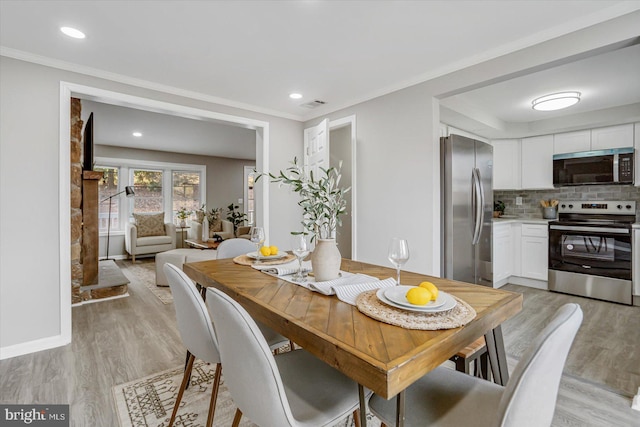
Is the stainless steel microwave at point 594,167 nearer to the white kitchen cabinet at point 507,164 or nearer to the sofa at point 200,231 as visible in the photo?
the white kitchen cabinet at point 507,164

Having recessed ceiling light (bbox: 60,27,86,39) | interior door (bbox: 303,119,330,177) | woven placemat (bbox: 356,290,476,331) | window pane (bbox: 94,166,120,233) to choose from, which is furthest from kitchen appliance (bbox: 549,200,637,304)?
window pane (bbox: 94,166,120,233)

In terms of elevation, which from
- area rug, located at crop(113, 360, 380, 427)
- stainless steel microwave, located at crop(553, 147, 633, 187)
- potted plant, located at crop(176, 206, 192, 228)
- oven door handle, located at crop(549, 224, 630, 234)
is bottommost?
area rug, located at crop(113, 360, 380, 427)

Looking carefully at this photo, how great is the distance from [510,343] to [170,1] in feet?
11.4

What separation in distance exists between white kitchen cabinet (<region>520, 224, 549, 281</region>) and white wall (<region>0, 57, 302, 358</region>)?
17.3 feet

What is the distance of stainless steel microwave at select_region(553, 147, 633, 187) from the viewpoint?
3750 mm

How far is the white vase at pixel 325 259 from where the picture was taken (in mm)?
1493

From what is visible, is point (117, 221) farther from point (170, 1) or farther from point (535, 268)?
point (535, 268)

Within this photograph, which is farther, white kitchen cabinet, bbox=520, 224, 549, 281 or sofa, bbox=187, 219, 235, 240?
sofa, bbox=187, 219, 235, 240

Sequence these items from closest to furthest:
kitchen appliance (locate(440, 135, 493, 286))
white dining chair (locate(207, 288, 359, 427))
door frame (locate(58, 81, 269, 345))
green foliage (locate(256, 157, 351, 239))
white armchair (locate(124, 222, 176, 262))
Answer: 1. white dining chair (locate(207, 288, 359, 427))
2. green foliage (locate(256, 157, 351, 239))
3. door frame (locate(58, 81, 269, 345))
4. kitchen appliance (locate(440, 135, 493, 286))
5. white armchair (locate(124, 222, 176, 262))

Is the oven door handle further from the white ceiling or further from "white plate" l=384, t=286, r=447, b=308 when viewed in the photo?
"white plate" l=384, t=286, r=447, b=308

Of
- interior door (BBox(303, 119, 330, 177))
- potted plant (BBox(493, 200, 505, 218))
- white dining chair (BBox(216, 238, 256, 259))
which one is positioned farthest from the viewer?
potted plant (BBox(493, 200, 505, 218))

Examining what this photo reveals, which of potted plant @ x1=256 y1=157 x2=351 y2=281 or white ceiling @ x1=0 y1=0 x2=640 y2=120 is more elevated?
white ceiling @ x1=0 y1=0 x2=640 y2=120


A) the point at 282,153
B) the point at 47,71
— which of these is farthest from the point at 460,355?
the point at 47,71

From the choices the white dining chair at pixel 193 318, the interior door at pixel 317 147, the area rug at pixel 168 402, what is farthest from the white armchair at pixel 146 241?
the white dining chair at pixel 193 318
